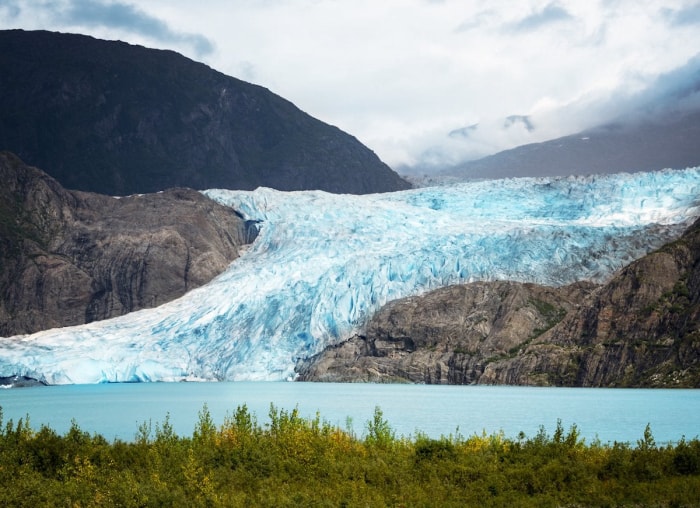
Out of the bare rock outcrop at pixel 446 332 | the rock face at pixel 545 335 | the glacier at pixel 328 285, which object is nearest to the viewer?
the rock face at pixel 545 335

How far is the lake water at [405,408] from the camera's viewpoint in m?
31.3

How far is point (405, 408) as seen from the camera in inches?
1575

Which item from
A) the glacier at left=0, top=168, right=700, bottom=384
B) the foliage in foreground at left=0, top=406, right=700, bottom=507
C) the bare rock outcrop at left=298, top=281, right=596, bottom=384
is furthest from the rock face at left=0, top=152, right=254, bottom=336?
the foliage in foreground at left=0, top=406, right=700, bottom=507

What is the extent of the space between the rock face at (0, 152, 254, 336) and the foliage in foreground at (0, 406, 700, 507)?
71796 mm

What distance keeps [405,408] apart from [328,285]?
29.8 meters

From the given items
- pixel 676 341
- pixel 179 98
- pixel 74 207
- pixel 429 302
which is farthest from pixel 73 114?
pixel 676 341

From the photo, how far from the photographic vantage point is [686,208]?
238ft

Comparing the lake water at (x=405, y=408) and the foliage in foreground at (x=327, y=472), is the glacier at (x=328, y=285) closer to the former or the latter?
the lake water at (x=405, y=408)

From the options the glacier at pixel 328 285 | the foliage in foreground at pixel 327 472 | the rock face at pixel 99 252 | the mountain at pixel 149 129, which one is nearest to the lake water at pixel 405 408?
the foliage in foreground at pixel 327 472

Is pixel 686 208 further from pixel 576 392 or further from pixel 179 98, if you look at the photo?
pixel 179 98

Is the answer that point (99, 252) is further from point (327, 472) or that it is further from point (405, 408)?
point (327, 472)

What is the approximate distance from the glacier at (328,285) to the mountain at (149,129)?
69714 millimetres

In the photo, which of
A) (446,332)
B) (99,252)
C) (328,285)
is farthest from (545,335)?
(99,252)

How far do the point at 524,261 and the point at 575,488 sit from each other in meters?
54.3
